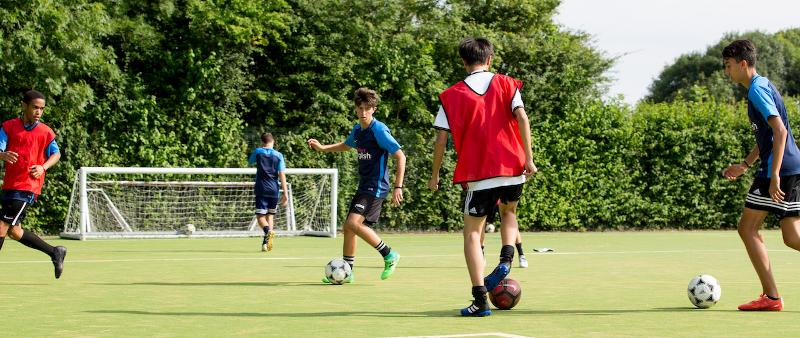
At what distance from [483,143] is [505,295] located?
1.20m

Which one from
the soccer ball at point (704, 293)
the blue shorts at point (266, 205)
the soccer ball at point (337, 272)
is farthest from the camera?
the blue shorts at point (266, 205)

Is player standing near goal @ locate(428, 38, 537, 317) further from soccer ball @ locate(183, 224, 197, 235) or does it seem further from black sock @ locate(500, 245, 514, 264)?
soccer ball @ locate(183, 224, 197, 235)

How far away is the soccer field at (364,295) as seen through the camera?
7.32m

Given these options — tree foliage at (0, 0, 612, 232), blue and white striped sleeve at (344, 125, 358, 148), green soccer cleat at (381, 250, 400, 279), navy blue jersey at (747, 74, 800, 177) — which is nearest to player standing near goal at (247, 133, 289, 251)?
tree foliage at (0, 0, 612, 232)

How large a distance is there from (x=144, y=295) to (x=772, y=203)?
5.24 m

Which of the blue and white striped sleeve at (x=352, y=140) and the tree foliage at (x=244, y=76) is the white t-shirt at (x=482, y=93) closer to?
the blue and white striped sleeve at (x=352, y=140)

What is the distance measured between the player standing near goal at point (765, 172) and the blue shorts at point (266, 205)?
35.5 ft

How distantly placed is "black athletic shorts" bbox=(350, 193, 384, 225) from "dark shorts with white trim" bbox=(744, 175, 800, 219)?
448 cm

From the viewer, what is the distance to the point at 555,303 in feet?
29.9

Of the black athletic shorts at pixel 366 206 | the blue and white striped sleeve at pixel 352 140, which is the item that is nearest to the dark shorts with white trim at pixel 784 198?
the black athletic shorts at pixel 366 206

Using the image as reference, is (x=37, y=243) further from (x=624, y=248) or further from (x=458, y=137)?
(x=624, y=248)

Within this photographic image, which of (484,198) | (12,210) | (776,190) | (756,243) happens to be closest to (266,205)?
(12,210)

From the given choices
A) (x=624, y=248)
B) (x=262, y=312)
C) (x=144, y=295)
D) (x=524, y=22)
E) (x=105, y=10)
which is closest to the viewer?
(x=262, y=312)

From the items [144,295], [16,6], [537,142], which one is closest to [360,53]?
[537,142]
